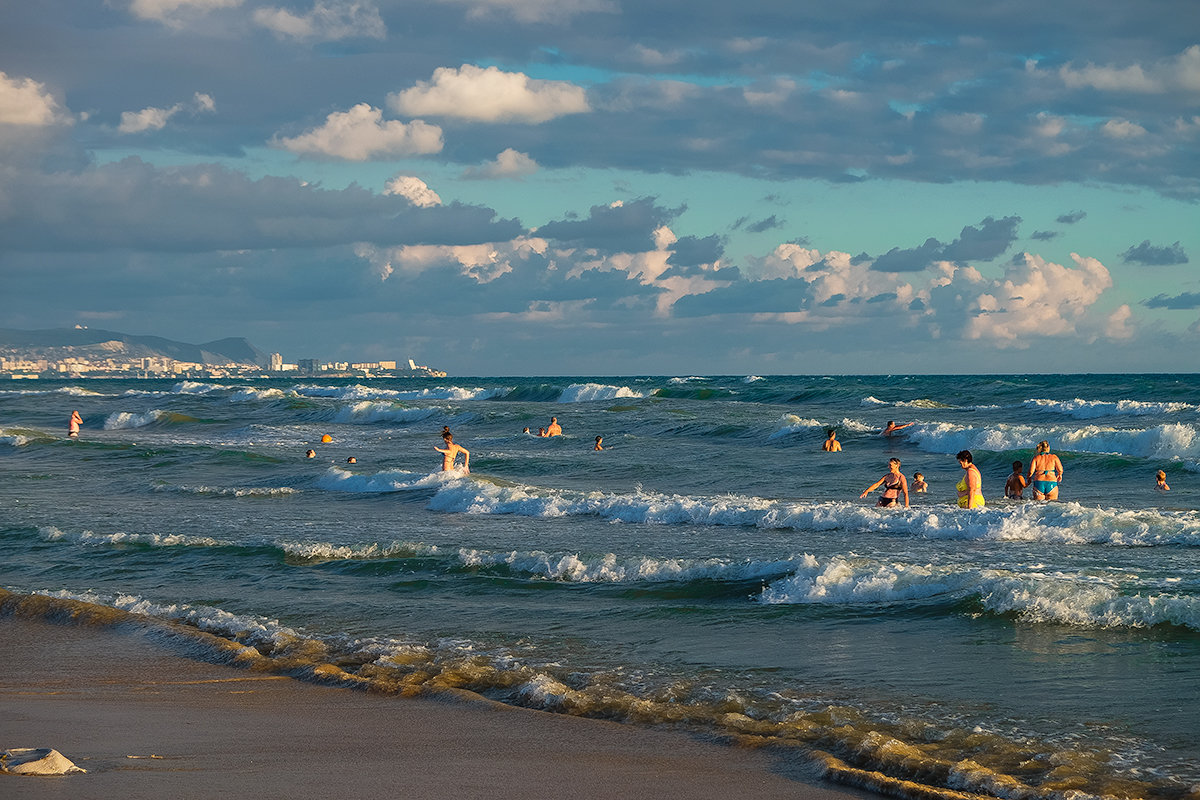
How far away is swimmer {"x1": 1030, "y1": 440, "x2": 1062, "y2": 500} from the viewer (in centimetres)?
1891

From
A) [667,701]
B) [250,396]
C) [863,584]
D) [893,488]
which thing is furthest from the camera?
[250,396]

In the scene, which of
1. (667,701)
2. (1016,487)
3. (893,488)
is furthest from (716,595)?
(1016,487)

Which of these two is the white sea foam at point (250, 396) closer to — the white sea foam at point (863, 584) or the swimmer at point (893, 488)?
the swimmer at point (893, 488)

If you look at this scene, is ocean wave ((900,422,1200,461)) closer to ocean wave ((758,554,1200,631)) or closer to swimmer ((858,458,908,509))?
swimmer ((858,458,908,509))

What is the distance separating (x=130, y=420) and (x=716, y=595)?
4868 cm

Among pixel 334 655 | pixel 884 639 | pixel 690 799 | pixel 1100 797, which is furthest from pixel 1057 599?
pixel 334 655

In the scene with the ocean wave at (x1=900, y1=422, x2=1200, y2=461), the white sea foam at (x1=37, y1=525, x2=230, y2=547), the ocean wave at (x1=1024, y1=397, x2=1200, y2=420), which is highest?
the ocean wave at (x1=1024, y1=397, x2=1200, y2=420)

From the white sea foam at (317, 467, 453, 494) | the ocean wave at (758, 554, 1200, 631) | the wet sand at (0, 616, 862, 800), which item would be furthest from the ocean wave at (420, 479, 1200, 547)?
the wet sand at (0, 616, 862, 800)

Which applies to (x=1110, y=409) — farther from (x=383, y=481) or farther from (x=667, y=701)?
(x=667, y=701)

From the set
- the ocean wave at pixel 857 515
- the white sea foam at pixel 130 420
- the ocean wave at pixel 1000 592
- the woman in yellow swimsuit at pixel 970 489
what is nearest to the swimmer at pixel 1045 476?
the ocean wave at pixel 857 515

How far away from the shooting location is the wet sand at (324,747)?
5703 mm

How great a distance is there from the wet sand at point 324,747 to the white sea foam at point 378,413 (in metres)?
46.3

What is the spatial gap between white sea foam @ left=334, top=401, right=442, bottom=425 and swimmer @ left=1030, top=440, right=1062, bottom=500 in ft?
126

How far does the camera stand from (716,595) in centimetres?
1163
